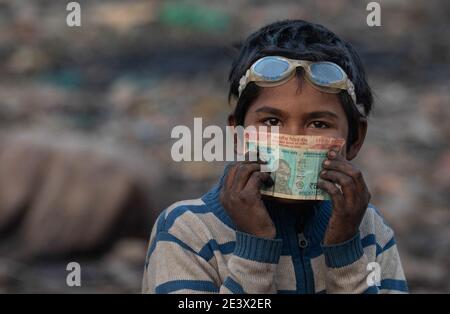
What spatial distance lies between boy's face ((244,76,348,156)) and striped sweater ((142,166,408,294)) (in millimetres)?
256

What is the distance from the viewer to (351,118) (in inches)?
115

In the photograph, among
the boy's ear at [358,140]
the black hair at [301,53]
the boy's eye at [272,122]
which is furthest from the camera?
the boy's ear at [358,140]

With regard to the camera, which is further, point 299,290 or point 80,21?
point 80,21

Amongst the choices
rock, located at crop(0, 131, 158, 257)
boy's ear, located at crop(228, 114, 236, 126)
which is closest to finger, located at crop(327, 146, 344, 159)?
boy's ear, located at crop(228, 114, 236, 126)

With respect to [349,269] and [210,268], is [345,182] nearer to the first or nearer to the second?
[349,269]

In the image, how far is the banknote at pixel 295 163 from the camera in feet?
8.89

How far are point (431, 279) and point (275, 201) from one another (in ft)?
9.15

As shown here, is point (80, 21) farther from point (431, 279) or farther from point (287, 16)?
point (431, 279)

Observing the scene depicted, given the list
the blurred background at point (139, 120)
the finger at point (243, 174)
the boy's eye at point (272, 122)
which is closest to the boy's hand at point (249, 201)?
the finger at point (243, 174)

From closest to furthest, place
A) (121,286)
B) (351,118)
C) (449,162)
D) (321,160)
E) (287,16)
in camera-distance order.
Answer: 1. (321,160)
2. (351,118)
3. (121,286)
4. (449,162)
5. (287,16)

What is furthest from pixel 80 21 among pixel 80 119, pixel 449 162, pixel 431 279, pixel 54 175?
pixel 431 279

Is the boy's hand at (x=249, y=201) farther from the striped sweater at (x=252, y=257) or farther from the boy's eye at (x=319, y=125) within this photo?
the boy's eye at (x=319, y=125)

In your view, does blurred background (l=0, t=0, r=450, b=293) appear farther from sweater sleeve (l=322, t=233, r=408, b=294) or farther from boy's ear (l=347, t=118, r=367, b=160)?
sweater sleeve (l=322, t=233, r=408, b=294)

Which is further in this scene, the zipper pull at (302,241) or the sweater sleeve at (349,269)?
the zipper pull at (302,241)
